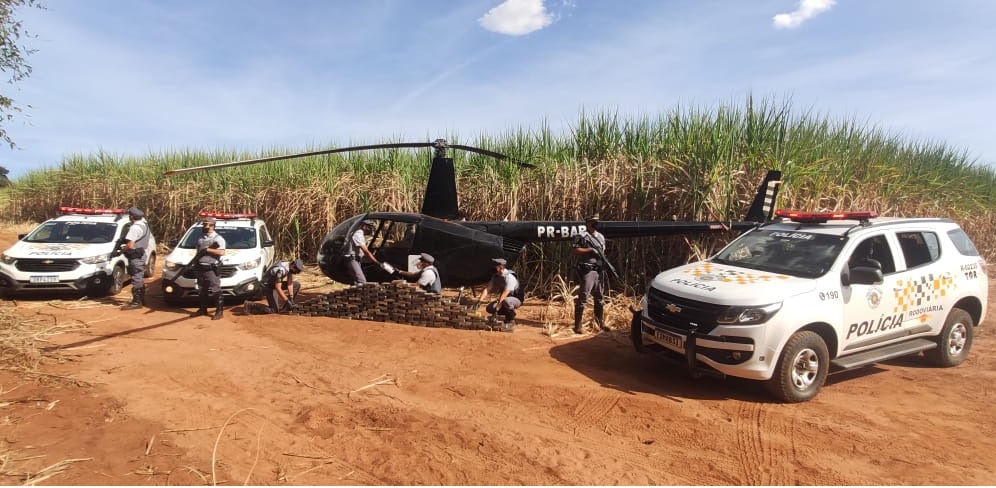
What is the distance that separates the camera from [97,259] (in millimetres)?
9758

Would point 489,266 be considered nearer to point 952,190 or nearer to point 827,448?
point 827,448

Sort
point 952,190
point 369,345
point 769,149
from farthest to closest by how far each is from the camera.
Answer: point 952,190
point 769,149
point 369,345

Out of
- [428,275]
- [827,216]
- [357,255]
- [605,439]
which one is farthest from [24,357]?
[827,216]

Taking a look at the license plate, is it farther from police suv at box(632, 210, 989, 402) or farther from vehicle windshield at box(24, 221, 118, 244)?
vehicle windshield at box(24, 221, 118, 244)

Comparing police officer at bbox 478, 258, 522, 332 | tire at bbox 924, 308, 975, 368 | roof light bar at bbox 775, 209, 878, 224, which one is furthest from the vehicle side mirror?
police officer at bbox 478, 258, 522, 332

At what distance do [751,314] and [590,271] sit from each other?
3.15 m

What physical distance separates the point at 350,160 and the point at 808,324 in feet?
41.2

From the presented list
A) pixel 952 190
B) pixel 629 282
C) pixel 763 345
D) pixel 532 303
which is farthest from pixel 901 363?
pixel 952 190

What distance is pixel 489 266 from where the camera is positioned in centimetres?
880

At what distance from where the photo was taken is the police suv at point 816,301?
15.7ft

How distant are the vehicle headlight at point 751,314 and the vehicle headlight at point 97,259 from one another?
11.2 metres

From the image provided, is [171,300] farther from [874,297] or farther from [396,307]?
[874,297]

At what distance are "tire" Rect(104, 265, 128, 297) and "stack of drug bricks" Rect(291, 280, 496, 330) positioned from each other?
468 centimetres

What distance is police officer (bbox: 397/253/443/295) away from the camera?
329 inches
